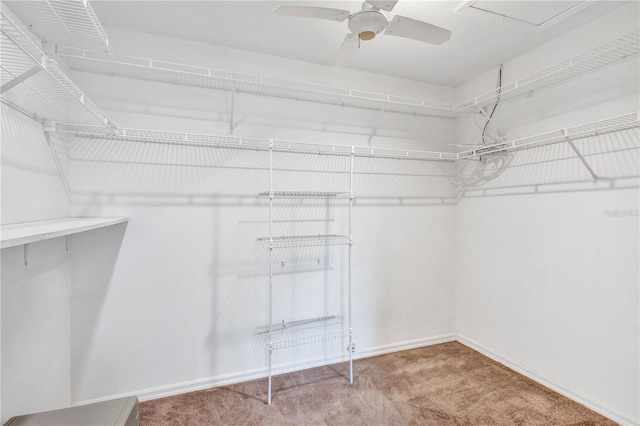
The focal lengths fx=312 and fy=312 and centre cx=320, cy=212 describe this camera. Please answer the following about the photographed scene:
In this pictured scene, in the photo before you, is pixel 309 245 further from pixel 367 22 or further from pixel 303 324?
pixel 367 22

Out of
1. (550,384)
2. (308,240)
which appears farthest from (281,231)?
(550,384)

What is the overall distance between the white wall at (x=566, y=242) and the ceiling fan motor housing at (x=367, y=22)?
1.60m

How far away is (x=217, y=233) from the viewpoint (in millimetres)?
2328

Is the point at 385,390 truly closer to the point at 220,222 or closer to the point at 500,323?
the point at 500,323

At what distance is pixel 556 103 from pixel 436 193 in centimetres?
115

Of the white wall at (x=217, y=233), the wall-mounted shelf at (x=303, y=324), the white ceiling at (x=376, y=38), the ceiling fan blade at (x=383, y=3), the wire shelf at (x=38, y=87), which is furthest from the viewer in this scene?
the wall-mounted shelf at (x=303, y=324)

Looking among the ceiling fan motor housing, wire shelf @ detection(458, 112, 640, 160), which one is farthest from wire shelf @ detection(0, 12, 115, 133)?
wire shelf @ detection(458, 112, 640, 160)

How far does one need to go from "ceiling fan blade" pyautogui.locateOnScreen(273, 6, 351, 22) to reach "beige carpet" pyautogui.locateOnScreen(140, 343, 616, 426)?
2239 mm

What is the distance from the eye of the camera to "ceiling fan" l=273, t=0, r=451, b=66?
53.5 inches

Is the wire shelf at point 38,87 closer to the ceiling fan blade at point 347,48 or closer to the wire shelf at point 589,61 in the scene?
the ceiling fan blade at point 347,48

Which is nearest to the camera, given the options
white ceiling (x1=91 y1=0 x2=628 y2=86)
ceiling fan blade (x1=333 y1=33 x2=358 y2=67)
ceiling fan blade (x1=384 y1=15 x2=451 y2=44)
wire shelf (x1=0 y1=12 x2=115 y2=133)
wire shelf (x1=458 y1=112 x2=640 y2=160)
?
wire shelf (x1=0 y1=12 x2=115 y2=133)

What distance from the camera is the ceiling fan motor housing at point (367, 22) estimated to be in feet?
Result: 4.59

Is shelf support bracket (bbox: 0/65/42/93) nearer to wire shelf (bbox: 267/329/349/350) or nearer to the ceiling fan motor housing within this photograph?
the ceiling fan motor housing

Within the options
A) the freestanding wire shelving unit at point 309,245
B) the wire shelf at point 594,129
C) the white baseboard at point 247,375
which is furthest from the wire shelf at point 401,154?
the white baseboard at point 247,375
